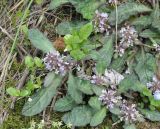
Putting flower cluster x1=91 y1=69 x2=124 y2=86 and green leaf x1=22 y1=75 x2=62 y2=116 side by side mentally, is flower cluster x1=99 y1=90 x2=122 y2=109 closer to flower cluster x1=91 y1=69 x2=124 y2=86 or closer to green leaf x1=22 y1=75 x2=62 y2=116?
flower cluster x1=91 y1=69 x2=124 y2=86

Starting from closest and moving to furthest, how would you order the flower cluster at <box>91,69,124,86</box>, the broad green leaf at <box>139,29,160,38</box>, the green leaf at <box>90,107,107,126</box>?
the green leaf at <box>90,107,107,126</box> → the flower cluster at <box>91,69,124,86</box> → the broad green leaf at <box>139,29,160,38</box>

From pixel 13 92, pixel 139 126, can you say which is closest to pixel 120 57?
pixel 139 126

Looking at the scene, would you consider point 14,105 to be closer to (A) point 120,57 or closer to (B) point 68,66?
(B) point 68,66

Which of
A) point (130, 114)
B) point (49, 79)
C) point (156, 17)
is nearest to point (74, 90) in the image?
point (49, 79)

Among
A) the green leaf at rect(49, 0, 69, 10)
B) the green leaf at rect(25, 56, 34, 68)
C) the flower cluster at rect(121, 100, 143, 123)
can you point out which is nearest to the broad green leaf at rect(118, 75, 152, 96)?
the flower cluster at rect(121, 100, 143, 123)

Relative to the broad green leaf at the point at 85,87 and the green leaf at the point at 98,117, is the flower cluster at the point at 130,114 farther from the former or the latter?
the broad green leaf at the point at 85,87

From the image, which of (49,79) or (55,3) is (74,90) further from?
(55,3)
